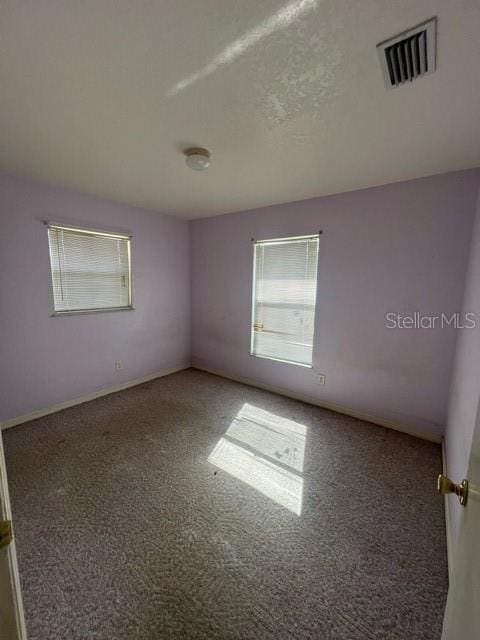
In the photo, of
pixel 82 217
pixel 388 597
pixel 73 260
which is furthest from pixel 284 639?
pixel 82 217

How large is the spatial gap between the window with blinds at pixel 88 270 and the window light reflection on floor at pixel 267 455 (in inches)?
84.4

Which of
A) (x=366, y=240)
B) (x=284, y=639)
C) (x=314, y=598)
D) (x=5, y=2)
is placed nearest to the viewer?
(x=5, y=2)

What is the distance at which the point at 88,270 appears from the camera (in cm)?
297

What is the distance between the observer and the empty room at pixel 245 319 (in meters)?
1.04

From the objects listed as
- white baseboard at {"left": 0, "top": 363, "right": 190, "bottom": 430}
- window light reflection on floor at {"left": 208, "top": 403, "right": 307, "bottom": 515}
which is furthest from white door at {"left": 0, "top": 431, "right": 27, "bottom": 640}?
white baseboard at {"left": 0, "top": 363, "right": 190, "bottom": 430}

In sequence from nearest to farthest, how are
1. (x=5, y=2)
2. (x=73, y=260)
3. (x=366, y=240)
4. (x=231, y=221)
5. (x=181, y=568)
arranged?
1. (x=5, y=2)
2. (x=181, y=568)
3. (x=366, y=240)
4. (x=73, y=260)
5. (x=231, y=221)

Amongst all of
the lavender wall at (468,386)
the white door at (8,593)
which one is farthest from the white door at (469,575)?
the white door at (8,593)

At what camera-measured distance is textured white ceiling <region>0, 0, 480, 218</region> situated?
0.93 meters

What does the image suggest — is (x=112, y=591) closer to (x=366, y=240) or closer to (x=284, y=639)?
(x=284, y=639)

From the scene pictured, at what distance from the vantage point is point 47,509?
1.61 meters

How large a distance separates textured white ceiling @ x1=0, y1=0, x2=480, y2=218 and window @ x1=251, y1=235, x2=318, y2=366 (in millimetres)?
970

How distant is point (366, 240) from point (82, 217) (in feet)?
10.0

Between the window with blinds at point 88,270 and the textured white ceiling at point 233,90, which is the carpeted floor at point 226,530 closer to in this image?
the window with blinds at point 88,270

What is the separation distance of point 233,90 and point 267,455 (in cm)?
247
